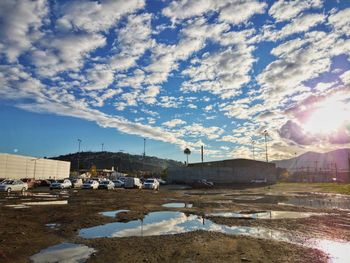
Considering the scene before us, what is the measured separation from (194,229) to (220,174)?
9014cm

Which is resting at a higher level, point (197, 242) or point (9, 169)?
point (9, 169)

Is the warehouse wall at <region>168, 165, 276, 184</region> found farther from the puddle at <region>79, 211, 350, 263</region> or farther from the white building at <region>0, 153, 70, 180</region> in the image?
the puddle at <region>79, 211, 350, 263</region>

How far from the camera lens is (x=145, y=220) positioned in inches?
766

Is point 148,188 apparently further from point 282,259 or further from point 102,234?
point 282,259

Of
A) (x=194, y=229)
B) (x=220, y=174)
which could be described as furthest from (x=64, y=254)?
(x=220, y=174)

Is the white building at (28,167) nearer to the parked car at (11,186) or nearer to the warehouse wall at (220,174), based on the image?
the parked car at (11,186)

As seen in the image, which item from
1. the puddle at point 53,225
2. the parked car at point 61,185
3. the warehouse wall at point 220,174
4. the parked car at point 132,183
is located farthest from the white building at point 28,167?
the puddle at point 53,225

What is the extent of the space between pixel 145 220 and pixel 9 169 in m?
61.4

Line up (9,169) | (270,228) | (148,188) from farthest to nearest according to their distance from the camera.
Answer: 1. (9,169)
2. (148,188)
3. (270,228)

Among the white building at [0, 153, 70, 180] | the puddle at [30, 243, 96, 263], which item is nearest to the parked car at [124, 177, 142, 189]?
the white building at [0, 153, 70, 180]

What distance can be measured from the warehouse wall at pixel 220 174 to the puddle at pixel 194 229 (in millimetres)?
81261

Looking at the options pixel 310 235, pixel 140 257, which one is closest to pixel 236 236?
pixel 310 235

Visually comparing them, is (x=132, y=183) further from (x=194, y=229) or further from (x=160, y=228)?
(x=194, y=229)

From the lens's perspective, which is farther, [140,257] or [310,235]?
[310,235]
